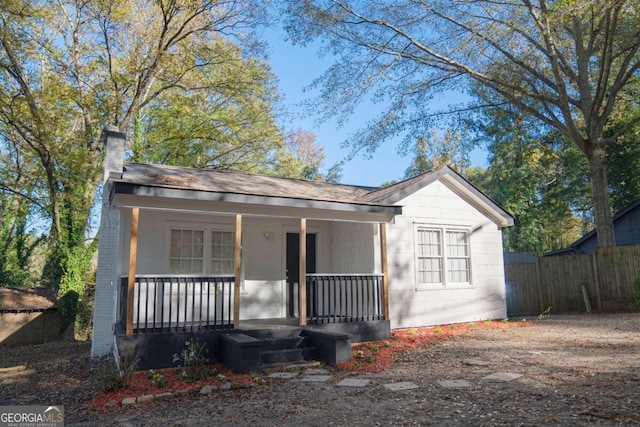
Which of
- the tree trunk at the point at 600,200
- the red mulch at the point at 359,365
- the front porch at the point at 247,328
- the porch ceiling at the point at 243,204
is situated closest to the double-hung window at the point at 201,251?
the front porch at the point at 247,328

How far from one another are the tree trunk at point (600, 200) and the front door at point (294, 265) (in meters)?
10.6

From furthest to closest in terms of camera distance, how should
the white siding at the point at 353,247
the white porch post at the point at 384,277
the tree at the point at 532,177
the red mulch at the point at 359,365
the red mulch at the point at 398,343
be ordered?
the tree at the point at 532,177 → the white siding at the point at 353,247 → the white porch post at the point at 384,277 → the red mulch at the point at 398,343 → the red mulch at the point at 359,365

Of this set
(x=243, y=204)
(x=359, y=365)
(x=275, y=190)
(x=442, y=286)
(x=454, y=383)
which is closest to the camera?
(x=454, y=383)

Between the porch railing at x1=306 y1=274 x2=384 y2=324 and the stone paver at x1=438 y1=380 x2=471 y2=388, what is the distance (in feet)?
10.6

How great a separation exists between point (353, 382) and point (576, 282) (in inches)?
449

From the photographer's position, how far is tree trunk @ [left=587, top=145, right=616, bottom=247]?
14625 millimetres

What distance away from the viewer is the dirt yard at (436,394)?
166 inches

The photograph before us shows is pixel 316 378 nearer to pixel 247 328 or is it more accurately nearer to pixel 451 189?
pixel 247 328

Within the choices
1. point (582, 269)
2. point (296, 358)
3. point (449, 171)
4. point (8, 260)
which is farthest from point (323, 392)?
point (8, 260)

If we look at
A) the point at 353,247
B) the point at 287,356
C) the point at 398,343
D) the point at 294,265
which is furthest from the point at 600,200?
the point at 287,356

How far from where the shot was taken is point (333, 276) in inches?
342

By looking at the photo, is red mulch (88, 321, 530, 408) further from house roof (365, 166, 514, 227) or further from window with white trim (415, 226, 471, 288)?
house roof (365, 166, 514, 227)

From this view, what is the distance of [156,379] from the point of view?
612 cm

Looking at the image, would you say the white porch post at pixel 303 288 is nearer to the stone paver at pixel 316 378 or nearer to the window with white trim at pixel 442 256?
the stone paver at pixel 316 378
